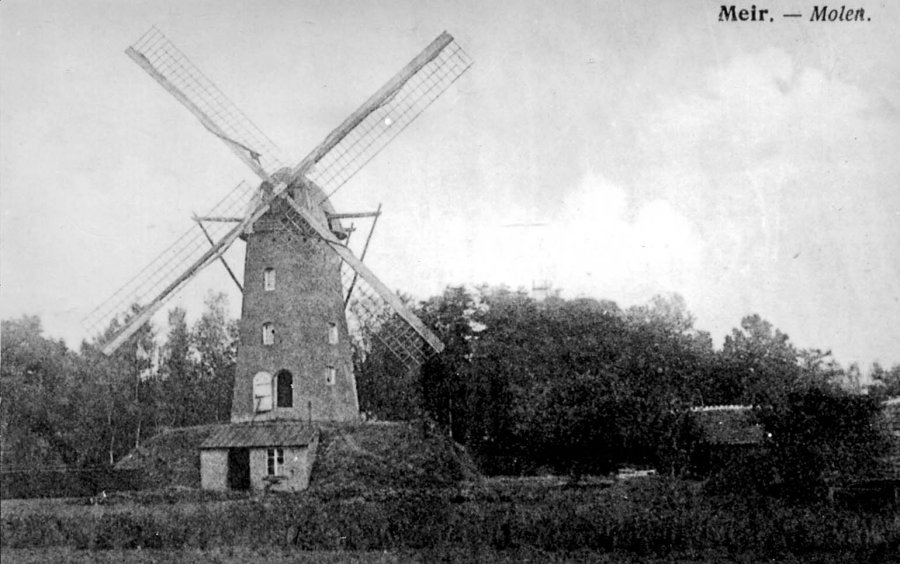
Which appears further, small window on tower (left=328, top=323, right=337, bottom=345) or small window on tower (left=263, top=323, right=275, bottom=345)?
small window on tower (left=328, top=323, right=337, bottom=345)

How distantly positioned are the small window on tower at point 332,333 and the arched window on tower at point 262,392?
6.76 feet

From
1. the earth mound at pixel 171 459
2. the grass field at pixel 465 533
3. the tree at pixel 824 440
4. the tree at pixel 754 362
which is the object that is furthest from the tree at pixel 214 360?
the tree at pixel 824 440

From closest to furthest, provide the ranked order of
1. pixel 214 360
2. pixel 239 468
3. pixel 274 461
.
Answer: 1. pixel 274 461
2. pixel 239 468
3. pixel 214 360

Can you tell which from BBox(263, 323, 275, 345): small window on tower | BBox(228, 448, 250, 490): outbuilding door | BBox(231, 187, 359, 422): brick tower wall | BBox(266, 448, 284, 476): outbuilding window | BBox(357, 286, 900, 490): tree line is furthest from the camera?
BBox(263, 323, 275, 345): small window on tower

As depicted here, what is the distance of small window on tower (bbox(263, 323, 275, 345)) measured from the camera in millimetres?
25641

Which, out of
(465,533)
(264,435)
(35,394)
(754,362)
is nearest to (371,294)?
(264,435)

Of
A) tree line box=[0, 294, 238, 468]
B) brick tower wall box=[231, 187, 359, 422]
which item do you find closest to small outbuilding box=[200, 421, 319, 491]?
brick tower wall box=[231, 187, 359, 422]

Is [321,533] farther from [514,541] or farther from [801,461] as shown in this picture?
[801,461]

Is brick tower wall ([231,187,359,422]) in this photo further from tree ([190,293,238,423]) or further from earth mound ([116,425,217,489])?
tree ([190,293,238,423])

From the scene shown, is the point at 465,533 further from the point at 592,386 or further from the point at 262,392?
the point at 592,386

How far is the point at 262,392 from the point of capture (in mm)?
25438

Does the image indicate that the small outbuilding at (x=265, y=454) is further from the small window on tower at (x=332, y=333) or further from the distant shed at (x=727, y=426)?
the distant shed at (x=727, y=426)

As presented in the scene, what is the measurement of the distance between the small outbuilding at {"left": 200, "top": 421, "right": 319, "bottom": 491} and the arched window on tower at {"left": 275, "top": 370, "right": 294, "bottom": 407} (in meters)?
1.31

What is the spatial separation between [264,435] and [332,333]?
383cm
